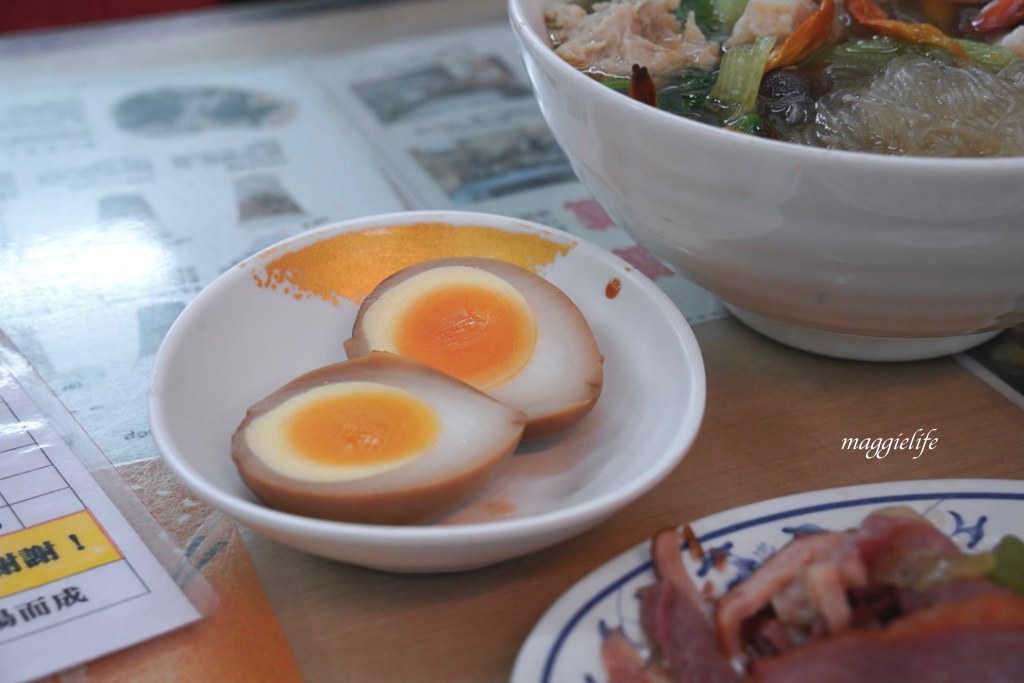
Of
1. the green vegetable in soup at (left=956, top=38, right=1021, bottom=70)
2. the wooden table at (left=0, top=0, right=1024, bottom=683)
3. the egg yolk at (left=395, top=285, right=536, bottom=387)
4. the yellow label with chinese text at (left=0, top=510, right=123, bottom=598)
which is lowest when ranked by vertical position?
the yellow label with chinese text at (left=0, top=510, right=123, bottom=598)

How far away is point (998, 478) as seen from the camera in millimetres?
896

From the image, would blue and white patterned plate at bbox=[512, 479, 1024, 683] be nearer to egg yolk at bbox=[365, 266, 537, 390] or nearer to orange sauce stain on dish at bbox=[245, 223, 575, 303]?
egg yolk at bbox=[365, 266, 537, 390]

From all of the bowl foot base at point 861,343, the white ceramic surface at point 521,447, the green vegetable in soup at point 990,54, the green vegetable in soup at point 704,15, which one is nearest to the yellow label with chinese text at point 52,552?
the white ceramic surface at point 521,447

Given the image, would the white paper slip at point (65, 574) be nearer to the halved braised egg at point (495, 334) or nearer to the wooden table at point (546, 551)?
the wooden table at point (546, 551)

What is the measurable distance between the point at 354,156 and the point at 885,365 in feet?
2.87

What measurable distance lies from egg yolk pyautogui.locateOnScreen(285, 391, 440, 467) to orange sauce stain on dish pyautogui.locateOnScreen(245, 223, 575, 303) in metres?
0.25

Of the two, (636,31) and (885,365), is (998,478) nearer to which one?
(885,365)

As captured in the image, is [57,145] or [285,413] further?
[57,145]

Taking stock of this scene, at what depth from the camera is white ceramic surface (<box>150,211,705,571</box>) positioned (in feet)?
2.24

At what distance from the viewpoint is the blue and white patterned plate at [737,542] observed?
667mm

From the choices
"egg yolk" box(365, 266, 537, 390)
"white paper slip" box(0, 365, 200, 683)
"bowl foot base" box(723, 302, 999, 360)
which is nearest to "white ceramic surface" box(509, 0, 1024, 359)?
→ "bowl foot base" box(723, 302, 999, 360)

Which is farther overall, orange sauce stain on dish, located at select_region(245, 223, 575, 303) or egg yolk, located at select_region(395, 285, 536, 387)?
orange sauce stain on dish, located at select_region(245, 223, 575, 303)

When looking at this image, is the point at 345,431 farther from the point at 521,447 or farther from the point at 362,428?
the point at 521,447

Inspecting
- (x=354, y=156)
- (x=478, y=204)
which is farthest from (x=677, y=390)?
(x=354, y=156)
